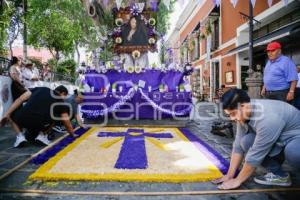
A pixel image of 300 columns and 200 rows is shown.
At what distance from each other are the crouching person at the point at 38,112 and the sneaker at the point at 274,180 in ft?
10.3

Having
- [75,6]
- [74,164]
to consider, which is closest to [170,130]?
[74,164]

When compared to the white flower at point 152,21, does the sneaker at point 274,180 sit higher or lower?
lower

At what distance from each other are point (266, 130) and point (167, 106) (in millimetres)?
4840

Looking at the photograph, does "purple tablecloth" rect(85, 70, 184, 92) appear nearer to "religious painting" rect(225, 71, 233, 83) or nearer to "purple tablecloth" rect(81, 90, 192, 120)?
"purple tablecloth" rect(81, 90, 192, 120)

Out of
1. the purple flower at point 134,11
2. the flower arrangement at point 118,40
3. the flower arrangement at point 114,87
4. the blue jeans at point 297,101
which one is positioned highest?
the purple flower at point 134,11

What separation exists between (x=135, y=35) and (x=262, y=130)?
747cm

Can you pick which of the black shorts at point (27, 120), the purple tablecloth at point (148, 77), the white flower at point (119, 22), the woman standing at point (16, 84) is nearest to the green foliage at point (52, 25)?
the white flower at point (119, 22)

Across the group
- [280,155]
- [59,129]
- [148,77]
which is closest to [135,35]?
[148,77]

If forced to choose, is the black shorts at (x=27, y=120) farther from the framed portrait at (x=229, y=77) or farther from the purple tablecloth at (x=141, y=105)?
the framed portrait at (x=229, y=77)

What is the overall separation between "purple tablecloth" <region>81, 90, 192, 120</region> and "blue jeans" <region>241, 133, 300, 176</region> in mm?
4333

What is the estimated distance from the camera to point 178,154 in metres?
4.33

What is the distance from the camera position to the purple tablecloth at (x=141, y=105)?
7.39m

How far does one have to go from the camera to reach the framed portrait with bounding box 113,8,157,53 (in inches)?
378

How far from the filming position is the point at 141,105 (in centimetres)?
752
